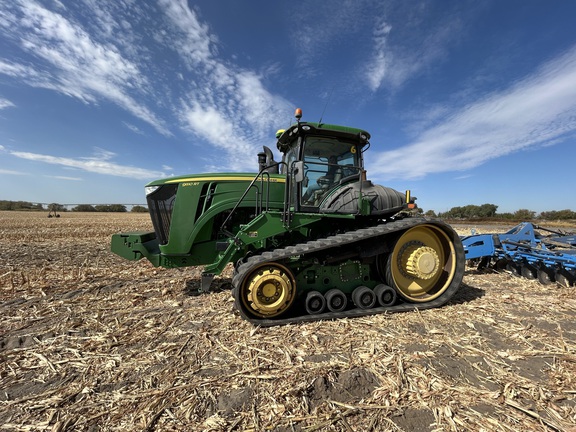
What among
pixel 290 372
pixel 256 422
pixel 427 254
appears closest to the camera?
pixel 256 422

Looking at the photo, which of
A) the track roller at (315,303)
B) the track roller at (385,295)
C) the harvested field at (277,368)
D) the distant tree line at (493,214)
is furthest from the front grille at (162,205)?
the distant tree line at (493,214)

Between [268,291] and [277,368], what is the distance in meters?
1.15

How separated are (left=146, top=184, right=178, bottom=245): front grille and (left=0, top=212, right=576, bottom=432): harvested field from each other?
1.30 m

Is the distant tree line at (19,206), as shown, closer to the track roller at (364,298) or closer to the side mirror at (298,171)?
the side mirror at (298,171)

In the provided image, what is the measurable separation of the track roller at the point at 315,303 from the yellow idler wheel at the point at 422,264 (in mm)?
1148

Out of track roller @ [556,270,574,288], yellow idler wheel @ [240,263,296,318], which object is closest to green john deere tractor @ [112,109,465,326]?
yellow idler wheel @ [240,263,296,318]

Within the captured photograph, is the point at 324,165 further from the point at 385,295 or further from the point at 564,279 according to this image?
the point at 564,279

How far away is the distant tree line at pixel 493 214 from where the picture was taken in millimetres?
40469

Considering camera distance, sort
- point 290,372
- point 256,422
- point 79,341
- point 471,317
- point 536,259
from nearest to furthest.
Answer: point 256,422
point 290,372
point 79,341
point 471,317
point 536,259

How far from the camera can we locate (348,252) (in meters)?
4.06

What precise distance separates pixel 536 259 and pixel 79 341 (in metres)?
7.99

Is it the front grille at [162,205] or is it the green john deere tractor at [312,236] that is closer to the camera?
the green john deere tractor at [312,236]

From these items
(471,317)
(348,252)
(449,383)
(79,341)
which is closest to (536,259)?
Result: (471,317)

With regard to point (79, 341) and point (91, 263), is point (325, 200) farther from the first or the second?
point (91, 263)
